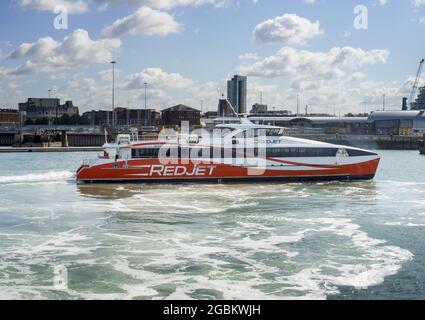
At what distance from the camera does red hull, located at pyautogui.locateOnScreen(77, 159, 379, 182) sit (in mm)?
29516

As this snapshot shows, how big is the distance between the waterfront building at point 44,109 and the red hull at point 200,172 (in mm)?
122814

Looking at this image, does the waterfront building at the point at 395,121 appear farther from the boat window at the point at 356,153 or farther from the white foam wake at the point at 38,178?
the white foam wake at the point at 38,178

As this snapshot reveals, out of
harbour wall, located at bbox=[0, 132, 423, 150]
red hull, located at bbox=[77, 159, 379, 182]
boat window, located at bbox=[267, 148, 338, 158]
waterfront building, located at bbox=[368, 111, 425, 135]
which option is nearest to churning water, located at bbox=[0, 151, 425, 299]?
red hull, located at bbox=[77, 159, 379, 182]

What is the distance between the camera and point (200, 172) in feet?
99.3

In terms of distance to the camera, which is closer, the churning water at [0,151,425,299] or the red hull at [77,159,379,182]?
the churning water at [0,151,425,299]

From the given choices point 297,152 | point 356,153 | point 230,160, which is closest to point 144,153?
point 230,160

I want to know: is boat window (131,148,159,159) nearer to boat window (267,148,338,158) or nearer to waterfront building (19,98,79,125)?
boat window (267,148,338,158)

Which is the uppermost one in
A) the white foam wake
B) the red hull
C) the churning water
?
the red hull

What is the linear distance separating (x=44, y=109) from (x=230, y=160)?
138272 mm

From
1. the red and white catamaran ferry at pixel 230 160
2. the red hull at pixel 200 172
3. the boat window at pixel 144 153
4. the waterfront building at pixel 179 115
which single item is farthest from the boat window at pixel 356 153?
the waterfront building at pixel 179 115

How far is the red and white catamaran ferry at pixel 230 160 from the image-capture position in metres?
29.7

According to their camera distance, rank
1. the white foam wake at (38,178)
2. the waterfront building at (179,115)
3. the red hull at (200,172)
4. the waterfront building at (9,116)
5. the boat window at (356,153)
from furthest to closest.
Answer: the waterfront building at (9,116), the waterfront building at (179,115), the boat window at (356,153), the white foam wake at (38,178), the red hull at (200,172)

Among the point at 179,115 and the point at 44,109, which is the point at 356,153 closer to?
the point at 179,115

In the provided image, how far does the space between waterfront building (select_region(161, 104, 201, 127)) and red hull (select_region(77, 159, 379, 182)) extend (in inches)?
3856
